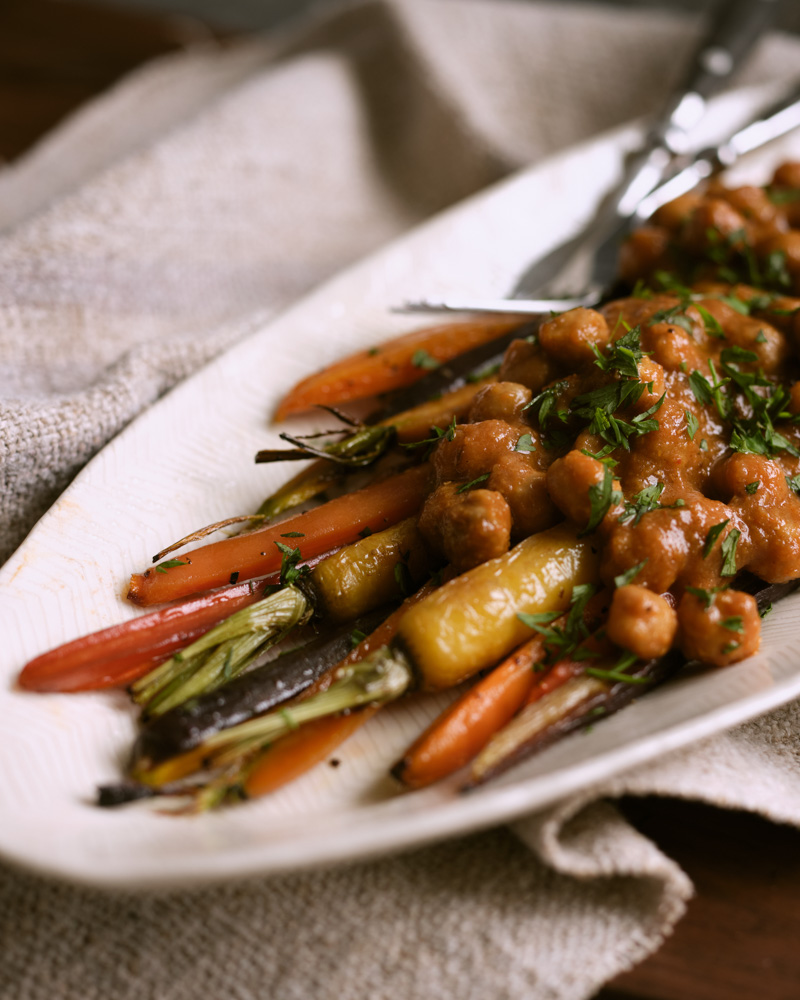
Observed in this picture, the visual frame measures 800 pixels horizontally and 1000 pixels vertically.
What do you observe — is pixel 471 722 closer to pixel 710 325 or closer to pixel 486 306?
pixel 710 325

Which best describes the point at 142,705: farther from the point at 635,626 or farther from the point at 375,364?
the point at 375,364

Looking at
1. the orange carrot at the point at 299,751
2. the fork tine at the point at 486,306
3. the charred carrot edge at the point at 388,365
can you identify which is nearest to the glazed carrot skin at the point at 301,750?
the orange carrot at the point at 299,751

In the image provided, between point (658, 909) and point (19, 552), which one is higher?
point (19, 552)

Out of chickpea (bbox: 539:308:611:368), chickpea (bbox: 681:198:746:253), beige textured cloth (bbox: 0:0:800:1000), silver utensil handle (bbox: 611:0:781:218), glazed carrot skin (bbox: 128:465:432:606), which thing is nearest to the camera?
beige textured cloth (bbox: 0:0:800:1000)

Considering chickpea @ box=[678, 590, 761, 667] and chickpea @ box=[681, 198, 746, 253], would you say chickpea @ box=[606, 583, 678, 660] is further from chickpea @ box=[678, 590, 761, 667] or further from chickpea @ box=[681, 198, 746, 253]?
chickpea @ box=[681, 198, 746, 253]

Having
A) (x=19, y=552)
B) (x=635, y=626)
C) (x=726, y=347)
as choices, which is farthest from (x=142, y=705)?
(x=726, y=347)

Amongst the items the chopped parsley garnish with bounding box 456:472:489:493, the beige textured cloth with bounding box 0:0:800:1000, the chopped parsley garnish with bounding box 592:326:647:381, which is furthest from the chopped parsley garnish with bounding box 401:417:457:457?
the beige textured cloth with bounding box 0:0:800:1000

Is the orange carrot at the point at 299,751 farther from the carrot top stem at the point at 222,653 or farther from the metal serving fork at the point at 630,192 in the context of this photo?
the metal serving fork at the point at 630,192
